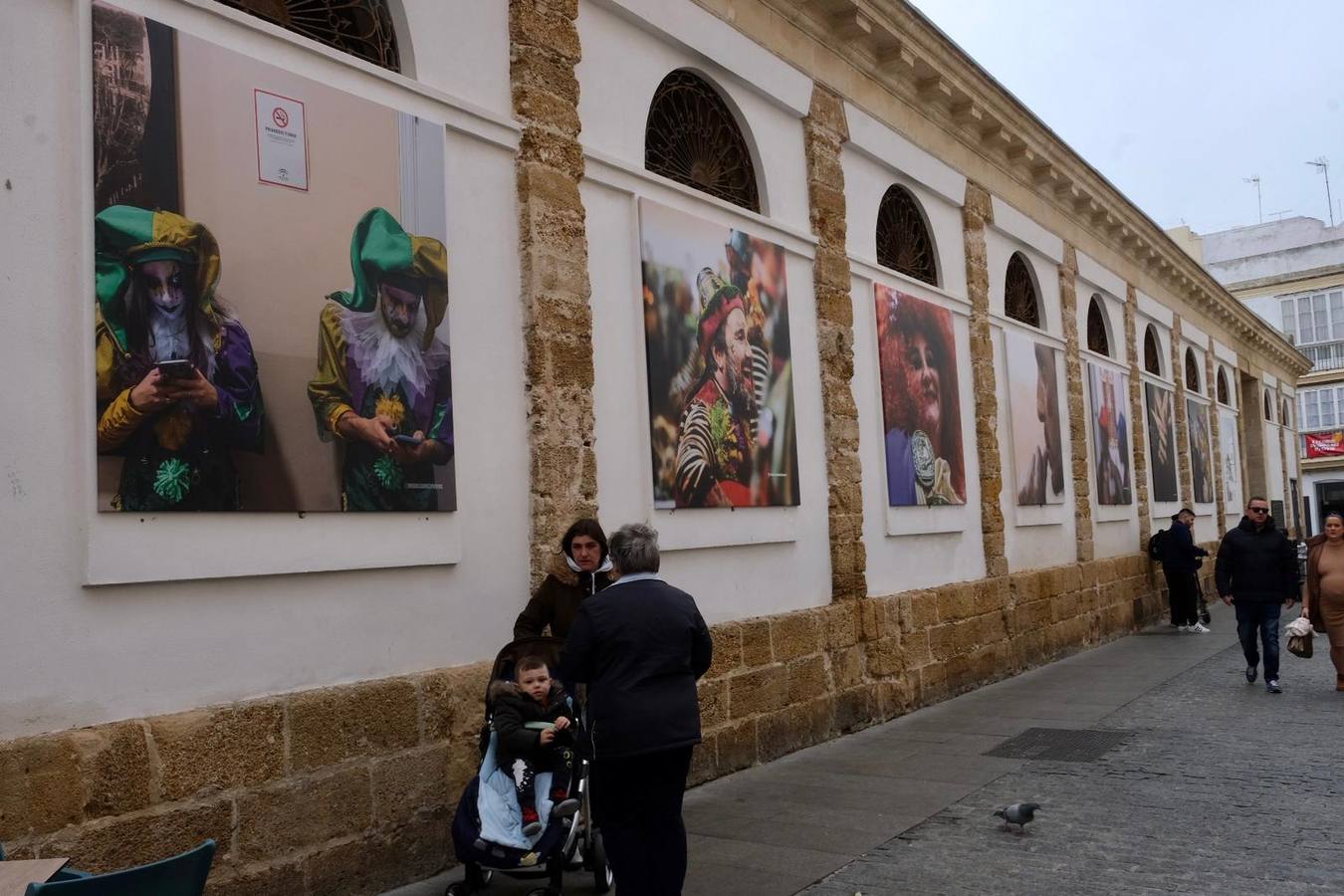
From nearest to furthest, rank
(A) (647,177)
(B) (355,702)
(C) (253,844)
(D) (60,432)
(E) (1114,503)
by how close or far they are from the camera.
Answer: (D) (60,432) < (C) (253,844) < (B) (355,702) < (A) (647,177) < (E) (1114,503)

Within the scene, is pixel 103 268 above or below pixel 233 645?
above

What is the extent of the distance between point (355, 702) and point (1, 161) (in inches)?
99.9

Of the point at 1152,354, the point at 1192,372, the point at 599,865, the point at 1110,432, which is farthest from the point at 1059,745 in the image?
the point at 1192,372

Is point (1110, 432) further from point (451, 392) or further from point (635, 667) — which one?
point (635, 667)

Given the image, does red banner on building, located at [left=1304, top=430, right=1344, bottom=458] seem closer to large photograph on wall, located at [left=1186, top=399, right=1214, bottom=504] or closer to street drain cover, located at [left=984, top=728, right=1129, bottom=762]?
large photograph on wall, located at [left=1186, top=399, right=1214, bottom=504]

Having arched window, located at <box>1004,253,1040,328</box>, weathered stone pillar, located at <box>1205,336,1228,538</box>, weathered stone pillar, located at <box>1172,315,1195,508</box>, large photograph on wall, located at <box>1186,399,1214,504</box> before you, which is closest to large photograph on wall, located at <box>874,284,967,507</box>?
arched window, located at <box>1004,253,1040,328</box>

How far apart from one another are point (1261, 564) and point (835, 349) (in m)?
4.44

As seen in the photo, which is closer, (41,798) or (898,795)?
(41,798)

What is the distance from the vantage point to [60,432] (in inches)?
166

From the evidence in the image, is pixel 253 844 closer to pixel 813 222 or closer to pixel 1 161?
pixel 1 161

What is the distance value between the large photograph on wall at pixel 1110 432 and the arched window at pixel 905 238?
4843mm

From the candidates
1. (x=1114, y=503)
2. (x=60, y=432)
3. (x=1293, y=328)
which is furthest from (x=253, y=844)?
(x=1293, y=328)

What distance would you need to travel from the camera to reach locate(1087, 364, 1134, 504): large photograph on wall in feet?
50.0

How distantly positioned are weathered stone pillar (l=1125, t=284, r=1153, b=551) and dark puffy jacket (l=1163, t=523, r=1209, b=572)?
64 cm
